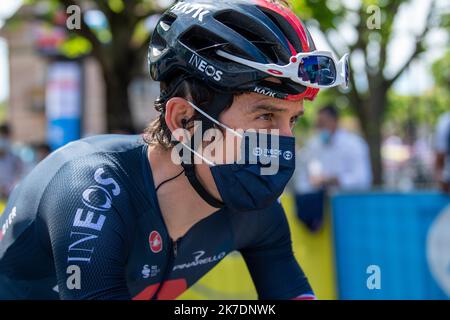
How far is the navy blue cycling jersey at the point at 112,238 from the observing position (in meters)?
1.89

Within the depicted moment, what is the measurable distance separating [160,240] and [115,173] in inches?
11.3

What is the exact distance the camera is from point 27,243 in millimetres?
2162

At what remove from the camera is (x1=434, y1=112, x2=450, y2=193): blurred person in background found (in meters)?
6.34

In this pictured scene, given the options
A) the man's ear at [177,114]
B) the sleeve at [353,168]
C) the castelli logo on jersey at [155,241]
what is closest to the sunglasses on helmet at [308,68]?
the man's ear at [177,114]

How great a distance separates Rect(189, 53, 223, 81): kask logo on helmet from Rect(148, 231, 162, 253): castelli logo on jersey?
564mm

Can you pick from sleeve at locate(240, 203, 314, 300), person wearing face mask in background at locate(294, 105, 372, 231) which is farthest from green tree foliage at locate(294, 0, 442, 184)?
sleeve at locate(240, 203, 314, 300)

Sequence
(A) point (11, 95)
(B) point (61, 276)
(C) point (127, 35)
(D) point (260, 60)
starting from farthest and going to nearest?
(A) point (11, 95), (C) point (127, 35), (D) point (260, 60), (B) point (61, 276)

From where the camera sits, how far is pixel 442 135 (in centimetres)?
653

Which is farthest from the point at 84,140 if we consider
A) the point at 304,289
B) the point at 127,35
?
the point at 127,35

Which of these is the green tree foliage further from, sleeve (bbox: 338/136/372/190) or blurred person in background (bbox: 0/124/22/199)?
blurred person in background (bbox: 0/124/22/199)

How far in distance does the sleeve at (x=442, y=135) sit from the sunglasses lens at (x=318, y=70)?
459cm

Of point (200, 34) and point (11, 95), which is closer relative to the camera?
point (200, 34)

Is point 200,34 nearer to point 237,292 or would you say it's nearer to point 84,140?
point 84,140

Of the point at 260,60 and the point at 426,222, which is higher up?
the point at 260,60
